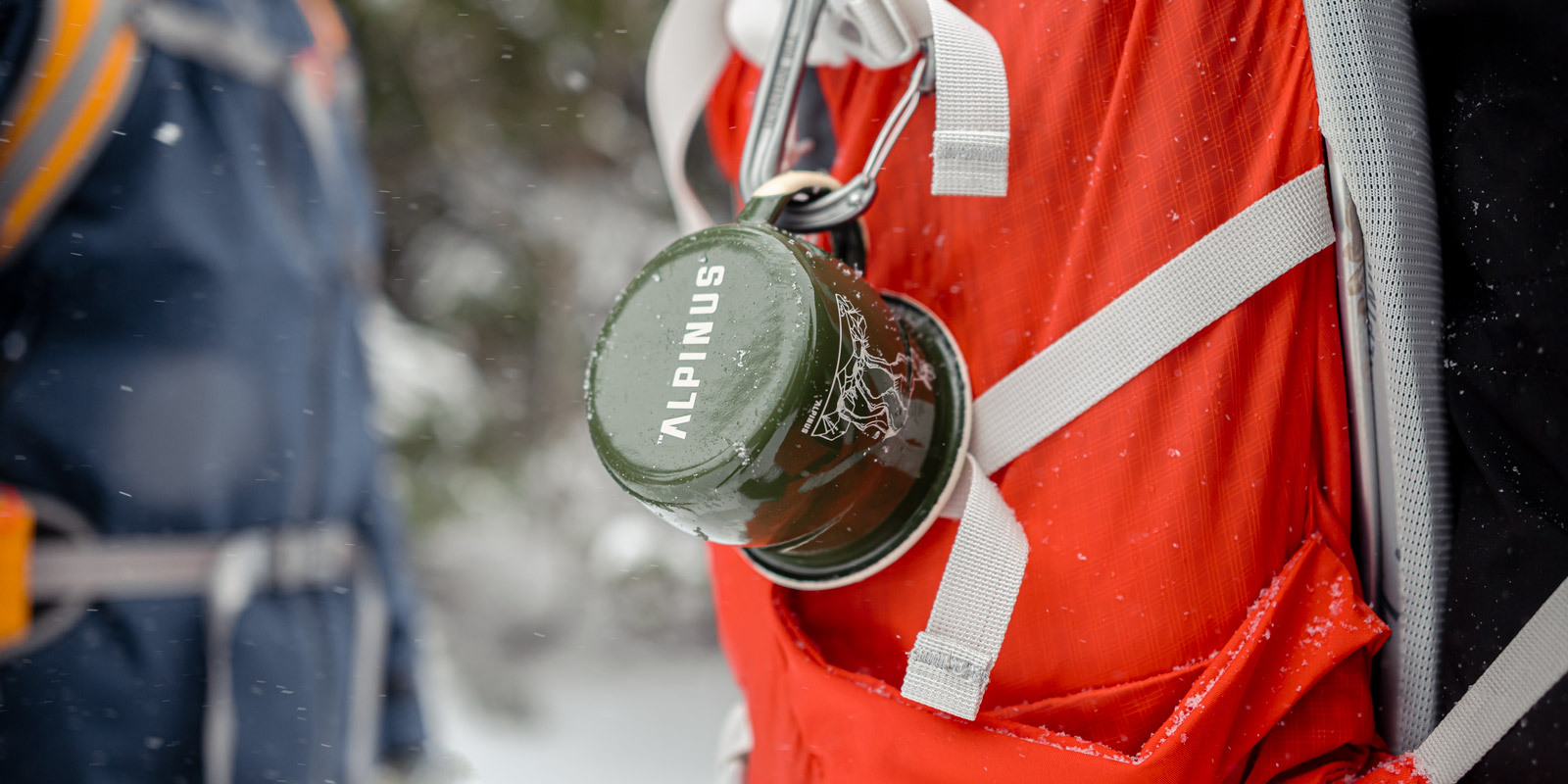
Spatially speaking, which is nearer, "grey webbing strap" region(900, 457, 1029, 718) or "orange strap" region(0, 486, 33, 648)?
"grey webbing strap" region(900, 457, 1029, 718)

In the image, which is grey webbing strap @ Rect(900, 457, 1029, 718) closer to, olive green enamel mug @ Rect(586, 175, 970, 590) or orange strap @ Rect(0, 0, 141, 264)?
olive green enamel mug @ Rect(586, 175, 970, 590)

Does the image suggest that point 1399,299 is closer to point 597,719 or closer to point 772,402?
point 772,402

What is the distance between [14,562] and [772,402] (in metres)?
0.69

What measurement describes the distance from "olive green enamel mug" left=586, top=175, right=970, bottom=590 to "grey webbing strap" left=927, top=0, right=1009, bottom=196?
0.08 metres

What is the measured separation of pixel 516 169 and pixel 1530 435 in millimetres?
1449

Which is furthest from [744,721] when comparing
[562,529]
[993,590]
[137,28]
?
[562,529]

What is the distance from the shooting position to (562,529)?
1.67m

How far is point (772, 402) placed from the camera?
1.33 feet

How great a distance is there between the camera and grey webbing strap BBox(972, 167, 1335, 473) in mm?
438

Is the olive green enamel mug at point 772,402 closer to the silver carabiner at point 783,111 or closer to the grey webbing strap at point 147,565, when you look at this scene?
the silver carabiner at point 783,111

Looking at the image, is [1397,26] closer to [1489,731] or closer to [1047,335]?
Answer: [1047,335]

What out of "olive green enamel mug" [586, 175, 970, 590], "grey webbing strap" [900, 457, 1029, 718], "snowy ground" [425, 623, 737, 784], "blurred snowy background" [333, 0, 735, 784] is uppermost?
"olive green enamel mug" [586, 175, 970, 590]

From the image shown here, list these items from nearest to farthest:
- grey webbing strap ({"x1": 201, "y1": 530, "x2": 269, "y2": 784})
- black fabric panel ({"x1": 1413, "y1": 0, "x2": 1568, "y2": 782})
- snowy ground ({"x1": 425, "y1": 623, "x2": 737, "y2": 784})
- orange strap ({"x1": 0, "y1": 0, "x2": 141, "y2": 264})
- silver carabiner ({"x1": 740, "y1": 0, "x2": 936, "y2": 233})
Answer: black fabric panel ({"x1": 1413, "y1": 0, "x2": 1568, "y2": 782})
silver carabiner ({"x1": 740, "y1": 0, "x2": 936, "y2": 233})
orange strap ({"x1": 0, "y1": 0, "x2": 141, "y2": 264})
grey webbing strap ({"x1": 201, "y1": 530, "x2": 269, "y2": 784})
snowy ground ({"x1": 425, "y1": 623, "x2": 737, "y2": 784})

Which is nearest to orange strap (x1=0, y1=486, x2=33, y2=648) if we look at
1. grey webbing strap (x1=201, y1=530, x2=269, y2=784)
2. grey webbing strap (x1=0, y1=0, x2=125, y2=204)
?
grey webbing strap (x1=201, y1=530, x2=269, y2=784)
